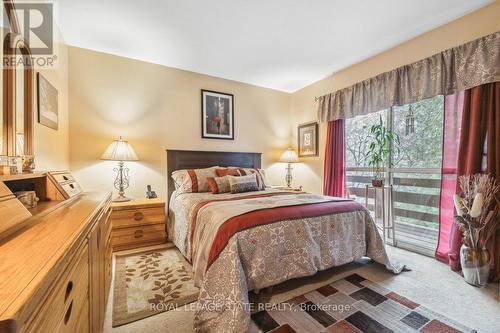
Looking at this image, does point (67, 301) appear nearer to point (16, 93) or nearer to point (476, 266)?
point (16, 93)

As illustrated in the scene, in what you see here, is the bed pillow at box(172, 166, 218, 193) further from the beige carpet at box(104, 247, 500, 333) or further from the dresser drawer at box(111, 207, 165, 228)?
the beige carpet at box(104, 247, 500, 333)

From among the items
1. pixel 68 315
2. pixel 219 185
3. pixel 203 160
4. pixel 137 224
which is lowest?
pixel 137 224

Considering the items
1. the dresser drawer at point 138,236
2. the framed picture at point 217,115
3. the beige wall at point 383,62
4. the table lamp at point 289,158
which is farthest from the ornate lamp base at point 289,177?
the dresser drawer at point 138,236

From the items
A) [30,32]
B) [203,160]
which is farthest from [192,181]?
[30,32]

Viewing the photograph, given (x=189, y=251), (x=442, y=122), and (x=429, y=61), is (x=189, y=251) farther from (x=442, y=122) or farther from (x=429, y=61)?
(x=429, y=61)

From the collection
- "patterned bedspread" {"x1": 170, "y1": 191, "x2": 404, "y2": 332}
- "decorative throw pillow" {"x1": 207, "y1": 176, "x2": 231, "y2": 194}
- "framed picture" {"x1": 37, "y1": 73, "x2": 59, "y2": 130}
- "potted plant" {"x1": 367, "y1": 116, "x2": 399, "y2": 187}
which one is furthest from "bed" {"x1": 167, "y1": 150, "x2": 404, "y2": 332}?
"framed picture" {"x1": 37, "y1": 73, "x2": 59, "y2": 130}

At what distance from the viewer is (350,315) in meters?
1.56

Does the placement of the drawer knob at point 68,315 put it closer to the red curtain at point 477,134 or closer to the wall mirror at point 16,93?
the wall mirror at point 16,93

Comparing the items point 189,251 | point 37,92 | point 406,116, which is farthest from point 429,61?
point 37,92

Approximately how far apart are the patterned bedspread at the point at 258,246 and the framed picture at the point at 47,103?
5.02ft

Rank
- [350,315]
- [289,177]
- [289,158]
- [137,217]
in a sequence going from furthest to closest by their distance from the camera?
[289,177]
[289,158]
[137,217]
[350,315]

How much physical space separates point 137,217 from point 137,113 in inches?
58.3

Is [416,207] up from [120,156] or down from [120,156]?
down

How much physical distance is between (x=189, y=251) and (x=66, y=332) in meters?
1.54
